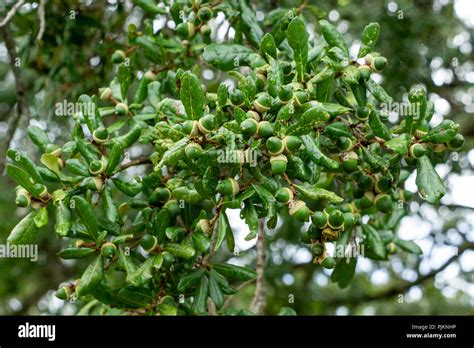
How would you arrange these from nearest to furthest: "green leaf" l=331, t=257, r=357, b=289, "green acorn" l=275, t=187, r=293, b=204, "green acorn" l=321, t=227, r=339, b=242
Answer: "green acorn" l=275, t=187, r=293, b=204
"green acorn" l=321, t=227, r=339, b=242
"green leaf" l=331, t=257, r=357, b=289

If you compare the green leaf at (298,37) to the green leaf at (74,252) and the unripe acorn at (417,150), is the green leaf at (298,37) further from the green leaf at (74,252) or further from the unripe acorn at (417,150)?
the green leaf at (74,252)

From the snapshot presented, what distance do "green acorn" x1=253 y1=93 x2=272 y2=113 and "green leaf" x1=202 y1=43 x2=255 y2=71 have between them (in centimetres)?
50

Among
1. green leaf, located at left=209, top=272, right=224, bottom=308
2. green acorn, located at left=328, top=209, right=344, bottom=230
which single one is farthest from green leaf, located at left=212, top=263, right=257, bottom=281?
green acorn, located at left=328, top=209, right=344, bottom=230

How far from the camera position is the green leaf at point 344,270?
2699 millimetres

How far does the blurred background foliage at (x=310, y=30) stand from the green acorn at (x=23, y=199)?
1.14 m

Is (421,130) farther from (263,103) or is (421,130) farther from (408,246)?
(408,246)

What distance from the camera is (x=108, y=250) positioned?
2186 mm

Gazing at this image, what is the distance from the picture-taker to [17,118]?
3.39 m

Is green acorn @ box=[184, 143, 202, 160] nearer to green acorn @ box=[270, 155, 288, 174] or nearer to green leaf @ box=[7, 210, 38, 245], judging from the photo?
green acorn @ box=[270, 155, 288, 174]

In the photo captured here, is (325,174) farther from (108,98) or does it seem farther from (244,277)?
(108,98)

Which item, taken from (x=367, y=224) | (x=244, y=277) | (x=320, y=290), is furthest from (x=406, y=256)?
(x=244, y=277)

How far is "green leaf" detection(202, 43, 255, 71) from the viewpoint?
92.9 inches

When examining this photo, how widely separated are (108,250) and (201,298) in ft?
1.15

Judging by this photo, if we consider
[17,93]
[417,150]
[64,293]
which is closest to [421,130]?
[417,150]
